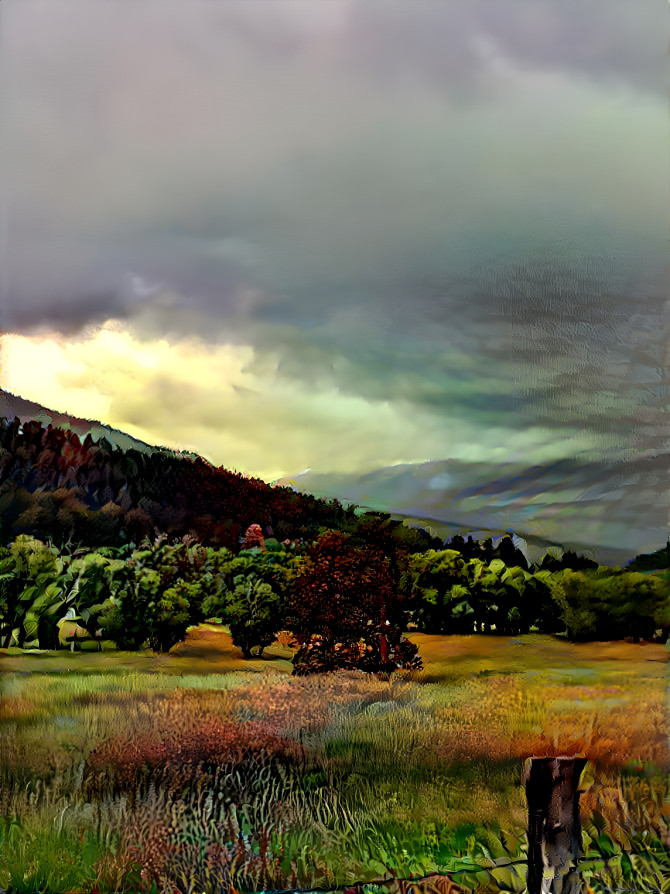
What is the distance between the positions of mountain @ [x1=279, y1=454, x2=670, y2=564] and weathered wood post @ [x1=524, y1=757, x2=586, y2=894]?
1.62 metres

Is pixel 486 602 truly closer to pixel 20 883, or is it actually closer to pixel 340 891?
pixel 340 891

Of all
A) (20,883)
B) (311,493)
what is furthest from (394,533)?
A: (20,883)

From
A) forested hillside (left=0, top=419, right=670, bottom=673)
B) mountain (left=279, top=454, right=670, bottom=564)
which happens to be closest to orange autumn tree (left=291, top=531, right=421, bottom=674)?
forested hillside (left=0, top=419, right=670, bottom=673)

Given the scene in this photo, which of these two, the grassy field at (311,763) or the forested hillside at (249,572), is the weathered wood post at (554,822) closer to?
the grassy field at (311,763)

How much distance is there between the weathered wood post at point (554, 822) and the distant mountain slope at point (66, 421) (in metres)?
2.41

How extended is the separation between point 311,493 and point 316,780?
4.51 ft

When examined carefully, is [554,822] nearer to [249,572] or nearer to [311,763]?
[311,763]

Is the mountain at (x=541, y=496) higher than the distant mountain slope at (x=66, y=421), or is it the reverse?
the distant mountain slope at (x=66, y=421)

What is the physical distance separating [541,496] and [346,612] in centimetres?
117

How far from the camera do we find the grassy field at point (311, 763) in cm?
344

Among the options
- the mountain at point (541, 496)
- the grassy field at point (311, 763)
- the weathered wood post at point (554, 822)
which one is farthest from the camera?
the mountain at point (541, 496)

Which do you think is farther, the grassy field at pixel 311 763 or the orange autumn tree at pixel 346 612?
the orange autumn tree at pixel 346 612

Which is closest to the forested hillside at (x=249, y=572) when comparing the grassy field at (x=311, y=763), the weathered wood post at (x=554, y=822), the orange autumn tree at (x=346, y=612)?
the orange autumn tree at (x=346, y=612)

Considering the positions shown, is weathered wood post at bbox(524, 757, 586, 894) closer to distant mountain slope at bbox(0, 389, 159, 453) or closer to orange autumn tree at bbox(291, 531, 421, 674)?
orange autumn tree at bbox(291, 531, 421, 674)
